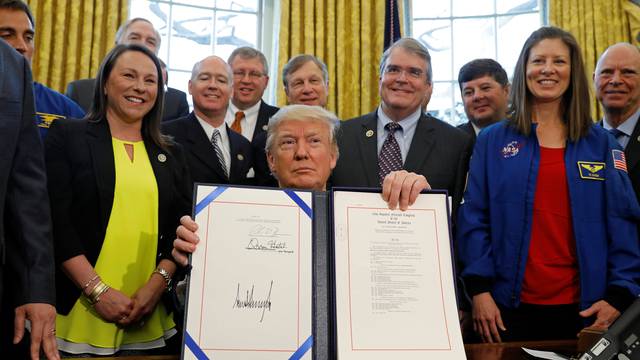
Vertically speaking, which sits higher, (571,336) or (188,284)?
(188,284)

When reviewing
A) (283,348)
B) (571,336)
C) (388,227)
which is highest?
(388,227)

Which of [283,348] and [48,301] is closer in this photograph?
[283,348]

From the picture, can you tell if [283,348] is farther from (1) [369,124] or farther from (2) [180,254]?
(1) [369,124]

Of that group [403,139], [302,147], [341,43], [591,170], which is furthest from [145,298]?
[341,43]

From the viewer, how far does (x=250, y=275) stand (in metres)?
1.39

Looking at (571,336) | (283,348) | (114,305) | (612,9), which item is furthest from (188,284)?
(612,9)

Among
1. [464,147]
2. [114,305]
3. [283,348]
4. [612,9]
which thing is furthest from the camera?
[612,9]

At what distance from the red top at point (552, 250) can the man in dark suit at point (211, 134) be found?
4.43 ft

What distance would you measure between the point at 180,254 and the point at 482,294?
124cm

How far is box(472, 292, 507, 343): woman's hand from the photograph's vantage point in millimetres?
2176

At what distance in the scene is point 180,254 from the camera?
145 centimetres

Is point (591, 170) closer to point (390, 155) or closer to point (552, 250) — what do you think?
point (552, 250)

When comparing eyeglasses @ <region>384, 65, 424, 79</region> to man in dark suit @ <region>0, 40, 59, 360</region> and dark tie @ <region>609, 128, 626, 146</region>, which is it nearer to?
dark tie @ <region>609, 128, 626, 146</region>
